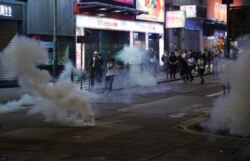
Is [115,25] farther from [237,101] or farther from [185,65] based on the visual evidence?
[237,101]

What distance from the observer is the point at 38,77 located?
13.2 m

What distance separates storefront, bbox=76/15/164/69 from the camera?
32906 mm

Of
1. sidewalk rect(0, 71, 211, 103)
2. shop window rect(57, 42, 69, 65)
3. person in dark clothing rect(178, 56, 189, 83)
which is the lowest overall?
sidewalk rect(0, 71, 211, 103)

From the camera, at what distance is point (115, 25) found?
120 ft

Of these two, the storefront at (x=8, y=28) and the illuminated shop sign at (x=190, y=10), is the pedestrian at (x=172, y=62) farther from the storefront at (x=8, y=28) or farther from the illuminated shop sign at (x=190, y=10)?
the illuminated shop sign at (x=190, y=10)

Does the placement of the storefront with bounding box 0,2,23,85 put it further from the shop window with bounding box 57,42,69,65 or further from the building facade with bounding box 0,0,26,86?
Answer: the shop window with bounding box 57,42,69,65

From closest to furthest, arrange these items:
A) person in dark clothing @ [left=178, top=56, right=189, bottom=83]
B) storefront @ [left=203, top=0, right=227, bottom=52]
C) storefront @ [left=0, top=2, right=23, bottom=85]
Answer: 1. storefront @ [left=0, top=2, right=23, bottom=85]
2. person in dark clothing @ [left=178, top=56, right=189, bottom=83]
3. storefront @ [left=203, top=0, right=227, bottom=52]

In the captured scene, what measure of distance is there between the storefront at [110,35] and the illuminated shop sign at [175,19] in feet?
3.69

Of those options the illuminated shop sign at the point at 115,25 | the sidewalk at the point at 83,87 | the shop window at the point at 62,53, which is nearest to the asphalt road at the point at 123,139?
the sidewalk at the point at 83,87

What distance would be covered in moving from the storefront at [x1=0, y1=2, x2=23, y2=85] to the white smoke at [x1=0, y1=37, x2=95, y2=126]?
1327 cm

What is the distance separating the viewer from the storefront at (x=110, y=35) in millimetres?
32906

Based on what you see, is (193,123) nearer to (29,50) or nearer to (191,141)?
(191,141)

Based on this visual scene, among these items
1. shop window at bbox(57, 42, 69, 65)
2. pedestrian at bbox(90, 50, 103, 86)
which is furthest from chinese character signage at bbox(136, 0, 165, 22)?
pedestrian at bbox(90, 50, 103, 86)

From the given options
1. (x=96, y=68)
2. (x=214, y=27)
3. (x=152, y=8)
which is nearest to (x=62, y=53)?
(x=96, y=68)
